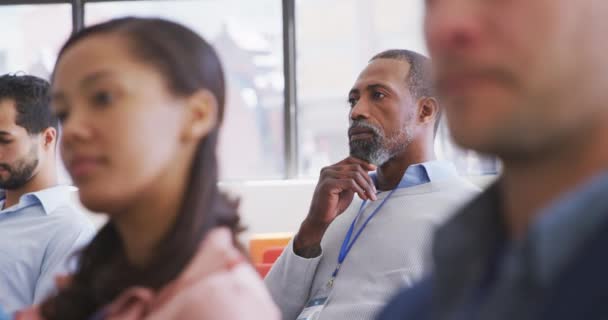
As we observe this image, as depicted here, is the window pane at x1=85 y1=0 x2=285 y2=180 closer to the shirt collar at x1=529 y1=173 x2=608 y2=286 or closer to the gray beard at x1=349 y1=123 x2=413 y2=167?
the gray beard at x1=349 y1=123 x2=413 y2=167

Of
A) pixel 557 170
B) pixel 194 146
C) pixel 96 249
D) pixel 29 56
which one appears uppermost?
pixel 557 170

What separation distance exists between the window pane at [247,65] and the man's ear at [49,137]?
3.46 metres

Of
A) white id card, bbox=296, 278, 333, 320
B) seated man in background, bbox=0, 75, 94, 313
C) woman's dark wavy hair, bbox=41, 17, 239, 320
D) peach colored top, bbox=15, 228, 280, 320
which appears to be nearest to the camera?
peach colored top, bbox=15, 228, 280, 320

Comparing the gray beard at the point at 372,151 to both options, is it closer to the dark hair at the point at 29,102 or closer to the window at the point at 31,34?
the dark hair at the point at 29,102

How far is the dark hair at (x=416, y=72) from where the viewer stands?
8.52 feet

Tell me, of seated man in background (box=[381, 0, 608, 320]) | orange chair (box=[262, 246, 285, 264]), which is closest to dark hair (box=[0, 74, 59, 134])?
orange chair (box=[262, 246, 285, 264])

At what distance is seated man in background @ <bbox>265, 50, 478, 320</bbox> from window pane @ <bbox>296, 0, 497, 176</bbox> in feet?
11.7

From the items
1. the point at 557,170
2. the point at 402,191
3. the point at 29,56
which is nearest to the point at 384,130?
the point at 402,191

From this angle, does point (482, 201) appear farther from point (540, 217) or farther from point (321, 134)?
point (321, 134)

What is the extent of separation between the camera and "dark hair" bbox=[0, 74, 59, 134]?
2641 mm

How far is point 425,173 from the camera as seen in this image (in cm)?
241

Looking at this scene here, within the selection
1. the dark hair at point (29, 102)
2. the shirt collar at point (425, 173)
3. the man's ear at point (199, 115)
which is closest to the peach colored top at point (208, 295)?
the man's ear at point (199, 115)

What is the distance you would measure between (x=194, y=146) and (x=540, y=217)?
0.58m

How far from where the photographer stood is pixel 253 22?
6.27 metres
